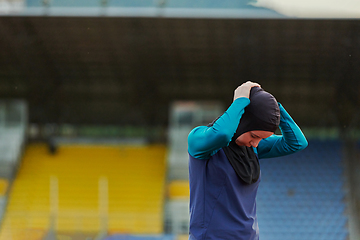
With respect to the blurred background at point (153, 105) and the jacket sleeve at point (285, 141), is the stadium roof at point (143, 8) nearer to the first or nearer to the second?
the blurred background at point (153, 105)

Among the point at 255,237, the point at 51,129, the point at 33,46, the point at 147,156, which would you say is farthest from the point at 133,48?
the point at 255,237

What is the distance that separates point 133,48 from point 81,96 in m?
3.69

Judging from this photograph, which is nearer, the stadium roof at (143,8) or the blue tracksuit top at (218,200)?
the blue tracksuit top at (218,200)

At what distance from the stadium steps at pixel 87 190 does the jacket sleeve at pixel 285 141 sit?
26.4 ft

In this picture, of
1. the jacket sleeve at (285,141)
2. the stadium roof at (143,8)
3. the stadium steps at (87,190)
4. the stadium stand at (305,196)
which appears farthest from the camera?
the stadium steps at (87,190)

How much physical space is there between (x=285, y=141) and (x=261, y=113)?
337 mm

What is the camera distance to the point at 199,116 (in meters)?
11.4

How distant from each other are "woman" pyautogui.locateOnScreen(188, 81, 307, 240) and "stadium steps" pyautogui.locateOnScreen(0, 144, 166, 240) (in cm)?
816

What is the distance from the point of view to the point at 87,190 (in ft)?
34.8

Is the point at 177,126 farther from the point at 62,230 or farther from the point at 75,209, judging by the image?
the point at 62,230

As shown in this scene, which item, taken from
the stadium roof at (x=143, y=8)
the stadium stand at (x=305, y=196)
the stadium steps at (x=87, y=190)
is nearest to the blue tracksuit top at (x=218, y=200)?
the stadium roof at (x=143, y=8)

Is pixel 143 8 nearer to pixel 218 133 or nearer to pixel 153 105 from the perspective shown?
pixel 153 105

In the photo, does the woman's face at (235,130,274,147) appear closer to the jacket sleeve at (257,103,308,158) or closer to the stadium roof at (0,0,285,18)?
the jacket sleeve at (257,103,308,158)

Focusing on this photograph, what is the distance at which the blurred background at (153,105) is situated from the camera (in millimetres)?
8156
